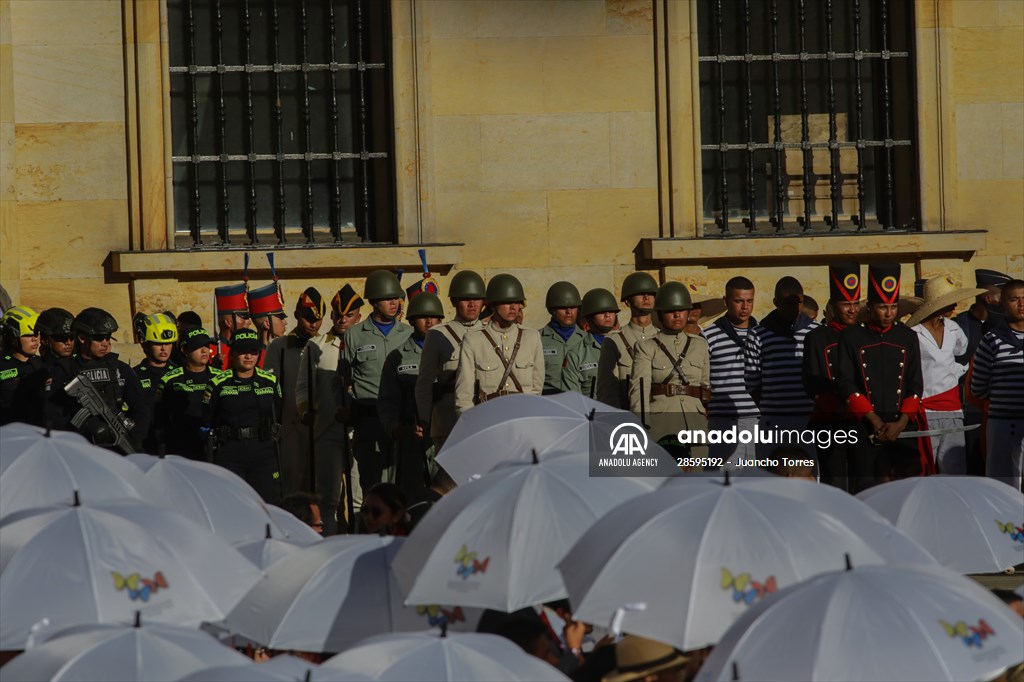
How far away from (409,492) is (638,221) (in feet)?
15.6

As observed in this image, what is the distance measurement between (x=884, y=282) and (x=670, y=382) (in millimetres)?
1548

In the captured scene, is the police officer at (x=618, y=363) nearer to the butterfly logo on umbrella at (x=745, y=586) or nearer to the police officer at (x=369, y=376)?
the police officer at (x=369, y=376)

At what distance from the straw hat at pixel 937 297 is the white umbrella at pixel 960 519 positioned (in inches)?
168

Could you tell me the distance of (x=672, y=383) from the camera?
1264 cm

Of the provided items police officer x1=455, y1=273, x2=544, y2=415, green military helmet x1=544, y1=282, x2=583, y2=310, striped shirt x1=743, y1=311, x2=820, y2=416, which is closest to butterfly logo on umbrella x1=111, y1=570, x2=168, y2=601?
police officer x1=455, y1=273, x2=544, y2=415

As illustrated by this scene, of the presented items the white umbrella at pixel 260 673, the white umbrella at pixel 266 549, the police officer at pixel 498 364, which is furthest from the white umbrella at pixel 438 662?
the police officer at pixel 498 364

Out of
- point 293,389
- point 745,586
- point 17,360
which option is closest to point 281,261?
point 293,389

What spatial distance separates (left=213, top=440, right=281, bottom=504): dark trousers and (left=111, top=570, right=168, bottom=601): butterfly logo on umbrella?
524 centimetres

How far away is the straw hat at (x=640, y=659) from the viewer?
6840mm

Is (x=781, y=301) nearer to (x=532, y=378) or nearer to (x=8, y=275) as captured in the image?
(x=532, y=378)

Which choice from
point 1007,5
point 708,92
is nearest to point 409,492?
point 708,92

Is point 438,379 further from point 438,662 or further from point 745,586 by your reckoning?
point 438,662

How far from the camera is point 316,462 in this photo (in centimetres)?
1392

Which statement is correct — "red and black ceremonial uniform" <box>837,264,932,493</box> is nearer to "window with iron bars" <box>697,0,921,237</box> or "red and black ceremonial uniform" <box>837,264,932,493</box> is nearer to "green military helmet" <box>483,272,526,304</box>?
"green military helmet" <box>483,272,526,304</box>
